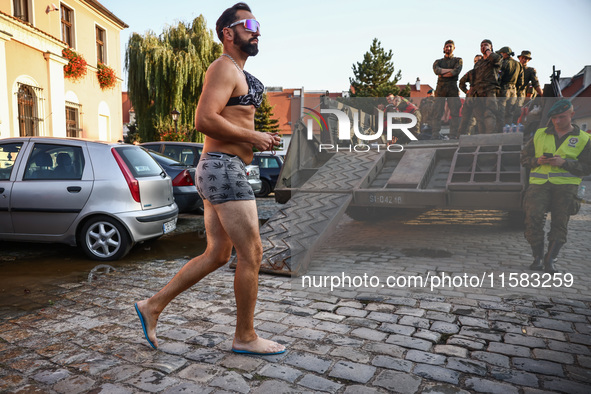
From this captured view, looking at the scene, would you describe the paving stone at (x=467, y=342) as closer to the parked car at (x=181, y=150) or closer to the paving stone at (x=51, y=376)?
the paving stone at (x=51, y=376)

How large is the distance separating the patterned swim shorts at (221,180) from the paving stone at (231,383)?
3.20 feet

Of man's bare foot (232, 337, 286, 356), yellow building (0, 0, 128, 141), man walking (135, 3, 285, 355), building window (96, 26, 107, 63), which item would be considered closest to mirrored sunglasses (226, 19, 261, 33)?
man walking (135, 3, 285, 355)

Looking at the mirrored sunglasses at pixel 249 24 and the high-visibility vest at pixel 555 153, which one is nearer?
the mirrored sunglasses at pixel 249 24

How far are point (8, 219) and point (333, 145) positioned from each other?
4924 mm

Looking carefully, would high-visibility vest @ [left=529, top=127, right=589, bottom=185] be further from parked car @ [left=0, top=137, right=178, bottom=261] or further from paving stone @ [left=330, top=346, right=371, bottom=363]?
parked car @ [left=0, top=137, right=178, bottom=261]

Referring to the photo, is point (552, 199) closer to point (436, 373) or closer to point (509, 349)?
point (509, 349)

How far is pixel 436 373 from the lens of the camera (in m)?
2.45

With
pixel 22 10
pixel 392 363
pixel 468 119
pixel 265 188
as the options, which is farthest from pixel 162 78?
pixel 392 363

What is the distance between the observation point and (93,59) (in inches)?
759

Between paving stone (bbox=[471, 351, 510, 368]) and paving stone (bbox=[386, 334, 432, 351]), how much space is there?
0.96 ft

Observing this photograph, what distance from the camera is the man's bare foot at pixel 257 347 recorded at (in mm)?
2641

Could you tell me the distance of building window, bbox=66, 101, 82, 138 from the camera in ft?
57.6

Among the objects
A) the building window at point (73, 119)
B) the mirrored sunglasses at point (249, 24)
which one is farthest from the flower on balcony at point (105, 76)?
the mirrored sunglasses at point (249, 24)

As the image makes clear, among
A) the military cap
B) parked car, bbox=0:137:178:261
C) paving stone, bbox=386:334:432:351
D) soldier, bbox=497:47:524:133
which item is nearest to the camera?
paving stone, bbox=386:334:432:351
